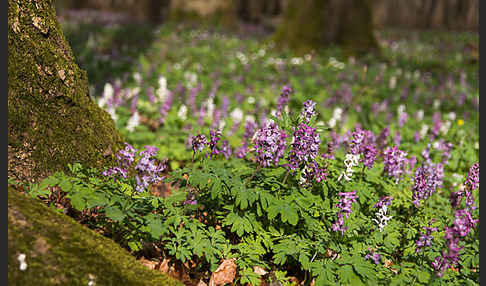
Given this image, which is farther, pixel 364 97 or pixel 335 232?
pixel 364 97

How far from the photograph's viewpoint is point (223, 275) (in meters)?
2.91

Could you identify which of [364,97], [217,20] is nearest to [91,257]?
[364,97]

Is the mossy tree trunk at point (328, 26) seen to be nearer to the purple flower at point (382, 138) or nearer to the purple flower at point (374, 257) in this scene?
the purple flower at point (382, 138)

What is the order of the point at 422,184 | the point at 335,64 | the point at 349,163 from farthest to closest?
the point at 335,64 → the point at 349,163 → the point at 422,184

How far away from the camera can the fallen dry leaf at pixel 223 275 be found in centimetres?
292

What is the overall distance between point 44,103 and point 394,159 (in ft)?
10.1

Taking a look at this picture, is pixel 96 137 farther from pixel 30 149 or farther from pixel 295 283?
pixel 295 283

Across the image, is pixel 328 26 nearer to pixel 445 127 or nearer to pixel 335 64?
pixel 335 64

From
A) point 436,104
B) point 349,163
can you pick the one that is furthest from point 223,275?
point 436,104

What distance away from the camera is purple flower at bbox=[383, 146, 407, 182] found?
12.2 ft

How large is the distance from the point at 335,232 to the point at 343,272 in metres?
0.41

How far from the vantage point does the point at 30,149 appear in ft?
9.65

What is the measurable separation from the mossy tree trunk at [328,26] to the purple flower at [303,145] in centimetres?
1051

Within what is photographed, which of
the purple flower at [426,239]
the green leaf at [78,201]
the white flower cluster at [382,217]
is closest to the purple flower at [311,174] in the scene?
the white flower cluster at [382,217]
